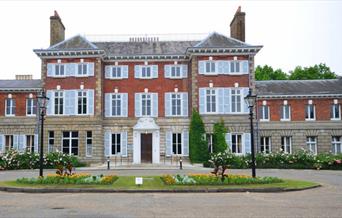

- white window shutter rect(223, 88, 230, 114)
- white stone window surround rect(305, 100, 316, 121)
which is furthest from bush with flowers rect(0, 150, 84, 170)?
white stone window surround rect(305, 100, 316, 121)

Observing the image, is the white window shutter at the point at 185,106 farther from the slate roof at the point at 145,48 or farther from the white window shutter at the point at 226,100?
the slate roof at the point at 145,48

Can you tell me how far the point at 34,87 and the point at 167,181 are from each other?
22924 millimetres

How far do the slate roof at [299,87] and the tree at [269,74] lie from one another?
18045 mm

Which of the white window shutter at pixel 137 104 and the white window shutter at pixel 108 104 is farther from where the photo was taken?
the white window shutter at pixel 108 104

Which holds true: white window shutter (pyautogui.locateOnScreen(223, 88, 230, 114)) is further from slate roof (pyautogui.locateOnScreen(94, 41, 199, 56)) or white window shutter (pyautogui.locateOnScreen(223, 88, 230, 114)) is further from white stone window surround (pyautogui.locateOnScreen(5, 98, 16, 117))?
white stone window surround (pyautogui.locateOnScreen(5, 98, 16, 117))

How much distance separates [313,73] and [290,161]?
2745cm

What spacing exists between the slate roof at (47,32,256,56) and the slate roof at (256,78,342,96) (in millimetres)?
5136

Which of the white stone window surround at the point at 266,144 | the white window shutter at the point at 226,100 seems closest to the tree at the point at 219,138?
the white window shutter at the point at 226,100

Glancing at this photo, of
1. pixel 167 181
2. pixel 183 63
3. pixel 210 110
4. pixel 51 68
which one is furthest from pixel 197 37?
pixel 167 181

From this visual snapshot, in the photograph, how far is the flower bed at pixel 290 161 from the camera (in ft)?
96.6

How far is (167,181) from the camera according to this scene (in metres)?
17.2

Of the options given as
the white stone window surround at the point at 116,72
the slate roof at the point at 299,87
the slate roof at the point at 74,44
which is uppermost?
the slate roof at the point at 74,44

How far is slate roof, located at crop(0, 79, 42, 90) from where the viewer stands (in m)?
35.9

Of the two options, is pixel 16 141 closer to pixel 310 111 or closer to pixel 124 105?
pixel 124 105
